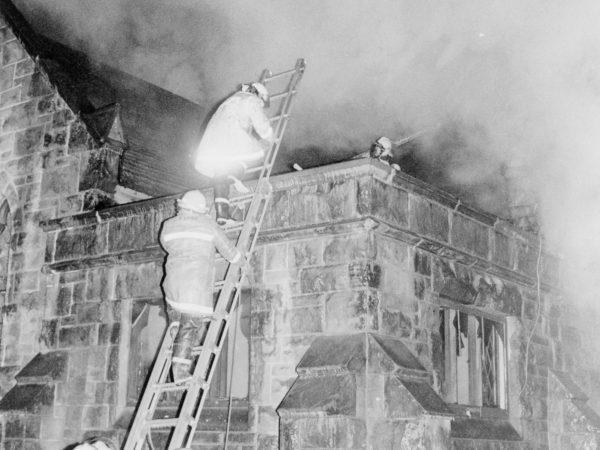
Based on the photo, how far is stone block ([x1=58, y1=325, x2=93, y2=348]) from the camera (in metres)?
9.83

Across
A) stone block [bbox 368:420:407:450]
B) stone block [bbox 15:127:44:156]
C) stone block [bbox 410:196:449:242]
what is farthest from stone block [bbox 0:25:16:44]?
stone block [bbox 368:420:407:450]

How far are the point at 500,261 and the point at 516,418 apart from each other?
6.52 ft

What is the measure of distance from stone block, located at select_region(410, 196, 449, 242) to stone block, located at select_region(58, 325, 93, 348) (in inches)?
176

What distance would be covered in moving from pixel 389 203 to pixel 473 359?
268 centimetres

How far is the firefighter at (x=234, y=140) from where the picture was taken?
25.5 feet

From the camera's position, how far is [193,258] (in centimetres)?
698

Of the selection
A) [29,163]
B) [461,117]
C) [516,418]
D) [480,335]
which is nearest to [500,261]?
[480,335]

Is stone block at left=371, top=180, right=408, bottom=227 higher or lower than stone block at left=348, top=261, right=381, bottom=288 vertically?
higher

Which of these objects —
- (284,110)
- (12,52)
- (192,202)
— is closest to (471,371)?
(284,110)

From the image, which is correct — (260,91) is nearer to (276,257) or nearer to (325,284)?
(276,257)

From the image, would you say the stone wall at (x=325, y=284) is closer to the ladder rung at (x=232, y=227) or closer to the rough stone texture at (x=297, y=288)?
the rough stone texture at (x=297, y=288)

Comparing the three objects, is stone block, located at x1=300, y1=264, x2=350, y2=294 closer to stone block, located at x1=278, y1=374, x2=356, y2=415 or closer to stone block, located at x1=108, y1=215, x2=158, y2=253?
stone block, located at x1=278, y1=374, x2=356, y2=415

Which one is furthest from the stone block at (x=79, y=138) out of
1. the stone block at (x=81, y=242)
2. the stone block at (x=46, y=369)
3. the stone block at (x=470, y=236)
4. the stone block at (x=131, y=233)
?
the stone block at (x=470, y=236)

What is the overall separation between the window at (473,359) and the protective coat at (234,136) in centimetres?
302
